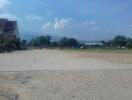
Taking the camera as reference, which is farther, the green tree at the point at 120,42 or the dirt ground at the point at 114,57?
the green tree at the point at 120,42

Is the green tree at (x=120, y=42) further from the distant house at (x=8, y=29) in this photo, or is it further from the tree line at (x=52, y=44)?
the distant house at (x=8, y=29)

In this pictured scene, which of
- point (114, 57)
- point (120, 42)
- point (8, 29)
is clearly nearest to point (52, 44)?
point (120, 42)

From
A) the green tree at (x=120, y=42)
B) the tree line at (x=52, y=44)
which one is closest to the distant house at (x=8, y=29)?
the tree line at (x=52, y=44)

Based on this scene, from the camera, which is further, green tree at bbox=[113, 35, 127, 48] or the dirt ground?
green tree at bbox=[113, 35, 127, 48]

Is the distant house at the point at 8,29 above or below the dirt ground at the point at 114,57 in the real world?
above

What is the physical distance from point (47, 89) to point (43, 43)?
160 m

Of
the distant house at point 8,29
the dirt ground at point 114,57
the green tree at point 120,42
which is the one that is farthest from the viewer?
the green tree at point 120,42

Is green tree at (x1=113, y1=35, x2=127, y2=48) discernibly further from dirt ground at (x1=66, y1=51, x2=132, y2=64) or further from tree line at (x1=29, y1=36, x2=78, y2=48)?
dirt ground at (x1=66, y1=51, x2=132, y2=64)

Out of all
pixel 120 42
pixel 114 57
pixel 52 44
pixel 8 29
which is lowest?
pixel 52 44

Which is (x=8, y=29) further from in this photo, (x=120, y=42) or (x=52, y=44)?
(x=52, y=44)

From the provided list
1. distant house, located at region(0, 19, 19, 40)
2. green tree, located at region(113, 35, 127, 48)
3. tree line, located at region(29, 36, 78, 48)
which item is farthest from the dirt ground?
tree line, located at region(29, 36, 78, 48)

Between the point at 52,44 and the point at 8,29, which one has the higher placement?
the point at 8,29

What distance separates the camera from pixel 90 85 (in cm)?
1245

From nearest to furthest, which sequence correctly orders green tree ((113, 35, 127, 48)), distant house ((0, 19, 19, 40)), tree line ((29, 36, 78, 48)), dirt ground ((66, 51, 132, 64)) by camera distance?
1. dirt ground ((66, 51, 132, 64))
2. distant house ((0, 19, 19, 40))
3. green tree ((113, 35, 127, 48))
4. tree line ((29, 36, 78, 48))
